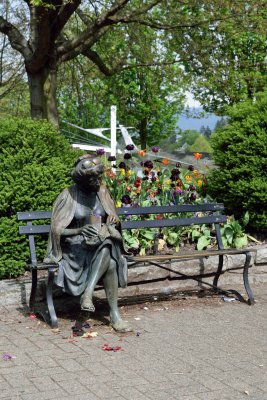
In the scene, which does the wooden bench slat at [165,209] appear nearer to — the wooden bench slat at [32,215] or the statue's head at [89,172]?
the wooden bench slat at [32,215]

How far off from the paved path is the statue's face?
47.5 inches

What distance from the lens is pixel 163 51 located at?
1806 centimetres

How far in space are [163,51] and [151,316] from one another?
41.8 feet

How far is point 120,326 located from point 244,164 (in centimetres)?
353

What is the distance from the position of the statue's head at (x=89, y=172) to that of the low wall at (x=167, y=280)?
1.19m

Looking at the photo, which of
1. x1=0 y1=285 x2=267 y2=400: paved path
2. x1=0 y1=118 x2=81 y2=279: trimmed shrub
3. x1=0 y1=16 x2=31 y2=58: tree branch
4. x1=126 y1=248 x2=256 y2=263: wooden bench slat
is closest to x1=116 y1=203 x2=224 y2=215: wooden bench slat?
x1=126 y1=248 x2=256 y2=263: wooden bench slat

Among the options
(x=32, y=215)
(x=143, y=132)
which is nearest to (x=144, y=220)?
(x=32, y=215)

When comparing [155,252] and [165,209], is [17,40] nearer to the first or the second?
[155,252]

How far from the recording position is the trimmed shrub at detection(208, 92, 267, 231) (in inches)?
332

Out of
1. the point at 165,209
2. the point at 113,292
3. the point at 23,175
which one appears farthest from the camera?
the point at 165,209

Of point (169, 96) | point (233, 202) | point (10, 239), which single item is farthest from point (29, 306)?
point (169, 96)

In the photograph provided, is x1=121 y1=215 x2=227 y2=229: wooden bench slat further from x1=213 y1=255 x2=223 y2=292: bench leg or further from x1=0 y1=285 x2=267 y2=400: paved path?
x1=0 y1=285 x2=267 y2=400: paved path

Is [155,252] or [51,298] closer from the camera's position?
[51,298]

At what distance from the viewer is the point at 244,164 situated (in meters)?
8.56
